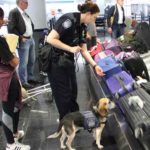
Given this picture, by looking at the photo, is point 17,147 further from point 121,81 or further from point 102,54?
point 102,54

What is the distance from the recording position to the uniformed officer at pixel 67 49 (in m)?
2.94

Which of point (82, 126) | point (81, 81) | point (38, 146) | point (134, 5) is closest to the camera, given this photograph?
point (82, 126)

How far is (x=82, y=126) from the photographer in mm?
3213

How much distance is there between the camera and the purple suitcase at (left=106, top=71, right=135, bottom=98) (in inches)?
138

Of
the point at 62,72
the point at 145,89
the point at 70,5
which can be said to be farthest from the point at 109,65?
the point at 70,5

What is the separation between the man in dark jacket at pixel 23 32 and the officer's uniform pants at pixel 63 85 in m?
2.25

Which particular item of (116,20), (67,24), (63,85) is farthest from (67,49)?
(116,20)

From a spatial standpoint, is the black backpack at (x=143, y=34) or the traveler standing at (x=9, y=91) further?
the black backpack at (x=143, y=34)

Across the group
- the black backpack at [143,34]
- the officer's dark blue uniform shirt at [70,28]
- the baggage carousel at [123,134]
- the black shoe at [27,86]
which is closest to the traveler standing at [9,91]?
the officer's dark blue uniform shirt at [70,28]

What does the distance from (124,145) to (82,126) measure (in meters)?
0.49

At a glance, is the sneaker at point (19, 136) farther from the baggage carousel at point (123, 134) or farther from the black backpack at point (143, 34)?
the black backpack at point (143, 34)

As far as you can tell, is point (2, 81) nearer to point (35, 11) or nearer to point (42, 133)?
point (42, 133)

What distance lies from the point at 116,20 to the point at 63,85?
4512mm

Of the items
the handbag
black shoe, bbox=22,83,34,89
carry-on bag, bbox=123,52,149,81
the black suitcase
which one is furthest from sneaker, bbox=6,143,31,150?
black shoe, bbox=22,83,34,89
